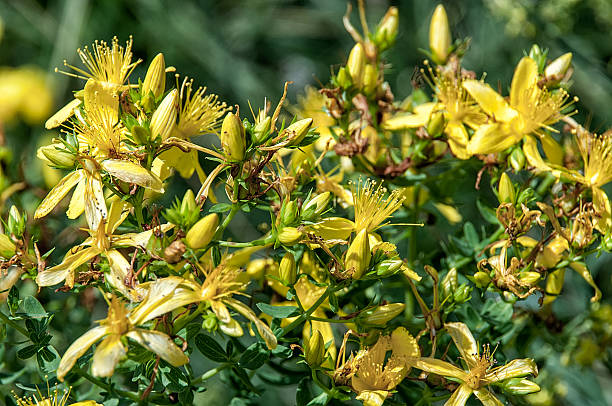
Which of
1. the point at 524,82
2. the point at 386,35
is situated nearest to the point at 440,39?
the point at 386,35

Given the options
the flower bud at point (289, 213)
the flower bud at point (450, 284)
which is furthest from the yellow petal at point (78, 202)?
the flower bud at point (450, 284)

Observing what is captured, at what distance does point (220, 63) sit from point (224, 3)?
70 cm

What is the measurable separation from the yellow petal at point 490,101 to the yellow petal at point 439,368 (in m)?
0.61

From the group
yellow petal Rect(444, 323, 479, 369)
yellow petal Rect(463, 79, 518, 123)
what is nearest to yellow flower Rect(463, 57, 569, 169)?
yellow petal Rect(463, 79, 518, 123)

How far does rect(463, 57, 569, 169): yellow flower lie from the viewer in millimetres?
1459

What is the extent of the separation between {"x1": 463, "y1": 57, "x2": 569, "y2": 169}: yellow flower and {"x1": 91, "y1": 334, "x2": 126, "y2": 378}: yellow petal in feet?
2.81

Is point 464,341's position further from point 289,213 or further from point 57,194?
point 57,194

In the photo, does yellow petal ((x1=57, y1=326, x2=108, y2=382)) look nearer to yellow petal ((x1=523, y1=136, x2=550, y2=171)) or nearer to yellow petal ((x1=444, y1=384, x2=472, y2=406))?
yellow petal ((x1=444, y1=384, x2=472, y2=406))

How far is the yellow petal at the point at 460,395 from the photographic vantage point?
4.00 ft

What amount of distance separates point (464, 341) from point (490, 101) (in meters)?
0.60

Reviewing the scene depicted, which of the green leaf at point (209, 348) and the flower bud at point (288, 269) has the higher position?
the flower bud at point (288, 269)

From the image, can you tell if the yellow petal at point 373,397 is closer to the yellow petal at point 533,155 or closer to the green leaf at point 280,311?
the green leaf at point 280,311

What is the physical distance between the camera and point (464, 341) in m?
1.26

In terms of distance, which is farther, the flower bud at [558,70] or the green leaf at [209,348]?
the flower bud at [558,70]
